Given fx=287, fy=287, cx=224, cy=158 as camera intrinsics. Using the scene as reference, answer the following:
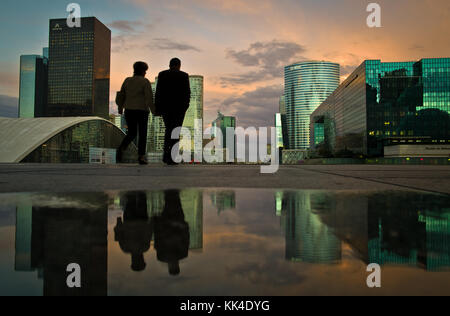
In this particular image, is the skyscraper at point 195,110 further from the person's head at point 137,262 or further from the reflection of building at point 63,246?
the person's head at point 137,262

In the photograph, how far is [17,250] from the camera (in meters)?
0.95

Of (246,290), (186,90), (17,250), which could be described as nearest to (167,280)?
(246,290)

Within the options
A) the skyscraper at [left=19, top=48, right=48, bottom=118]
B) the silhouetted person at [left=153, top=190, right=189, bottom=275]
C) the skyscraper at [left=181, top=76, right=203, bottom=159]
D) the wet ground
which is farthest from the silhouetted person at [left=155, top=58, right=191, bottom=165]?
the skyscraper at [left=19, top=48, right=48, bottom=118]

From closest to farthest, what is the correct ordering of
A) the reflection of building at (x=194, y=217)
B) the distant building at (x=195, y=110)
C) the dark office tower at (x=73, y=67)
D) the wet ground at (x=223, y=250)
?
the wet ground at (x=223, y=250) < the reflection of building at (x=194, y=217) < the distant building at (x=195, y=110) < the dark office tower at (x=73, y=67)

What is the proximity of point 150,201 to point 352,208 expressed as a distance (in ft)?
4.22

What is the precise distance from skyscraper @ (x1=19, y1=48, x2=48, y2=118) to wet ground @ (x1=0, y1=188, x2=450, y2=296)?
226m

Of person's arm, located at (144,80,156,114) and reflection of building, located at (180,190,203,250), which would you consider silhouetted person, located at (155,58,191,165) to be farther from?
reflection of building, located at (180,190,203,250)

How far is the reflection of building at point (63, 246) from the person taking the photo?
2.37 ft

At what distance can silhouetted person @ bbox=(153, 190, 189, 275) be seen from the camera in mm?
848

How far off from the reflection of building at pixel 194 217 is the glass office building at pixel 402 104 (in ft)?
268

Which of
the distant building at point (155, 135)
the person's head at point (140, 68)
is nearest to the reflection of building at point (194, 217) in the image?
the person's head at point (140, 68)

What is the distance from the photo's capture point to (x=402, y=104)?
237ft

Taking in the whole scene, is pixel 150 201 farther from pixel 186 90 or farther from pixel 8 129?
pixel 8 129

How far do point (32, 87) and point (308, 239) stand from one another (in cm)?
23637
